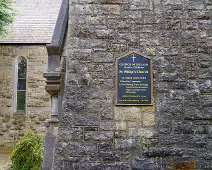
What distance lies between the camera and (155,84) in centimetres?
427

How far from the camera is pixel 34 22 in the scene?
14266 millimetres

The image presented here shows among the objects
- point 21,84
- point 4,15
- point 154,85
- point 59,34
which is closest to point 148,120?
point 154,85

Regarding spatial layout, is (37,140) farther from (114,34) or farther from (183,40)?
(183,40)

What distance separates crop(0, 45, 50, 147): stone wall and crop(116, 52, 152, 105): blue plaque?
9139 mm

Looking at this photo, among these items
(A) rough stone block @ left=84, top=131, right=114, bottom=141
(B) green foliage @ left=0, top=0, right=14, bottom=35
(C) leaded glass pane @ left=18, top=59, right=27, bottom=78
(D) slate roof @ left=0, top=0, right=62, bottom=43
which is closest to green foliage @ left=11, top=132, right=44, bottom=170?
(A) rough stone block @ left=84, top=131, right=114, bottom=141

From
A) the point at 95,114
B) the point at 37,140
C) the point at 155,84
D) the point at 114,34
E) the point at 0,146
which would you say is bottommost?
the point at 0,146

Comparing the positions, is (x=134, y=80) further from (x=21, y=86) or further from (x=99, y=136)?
(x=21, y=86)

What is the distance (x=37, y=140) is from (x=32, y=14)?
912 centimetres

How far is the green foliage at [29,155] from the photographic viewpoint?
7.25m

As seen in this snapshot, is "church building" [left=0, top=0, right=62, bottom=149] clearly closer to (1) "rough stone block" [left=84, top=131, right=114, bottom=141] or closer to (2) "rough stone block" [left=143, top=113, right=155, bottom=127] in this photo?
(1) "rough stone block" [left=84, top=131, right=114, bottom=141]

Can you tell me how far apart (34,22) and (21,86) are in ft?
11.4

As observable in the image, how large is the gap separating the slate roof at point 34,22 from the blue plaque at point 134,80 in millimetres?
9407

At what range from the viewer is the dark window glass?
43.8ft

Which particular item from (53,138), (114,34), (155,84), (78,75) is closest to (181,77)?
(155,84)
